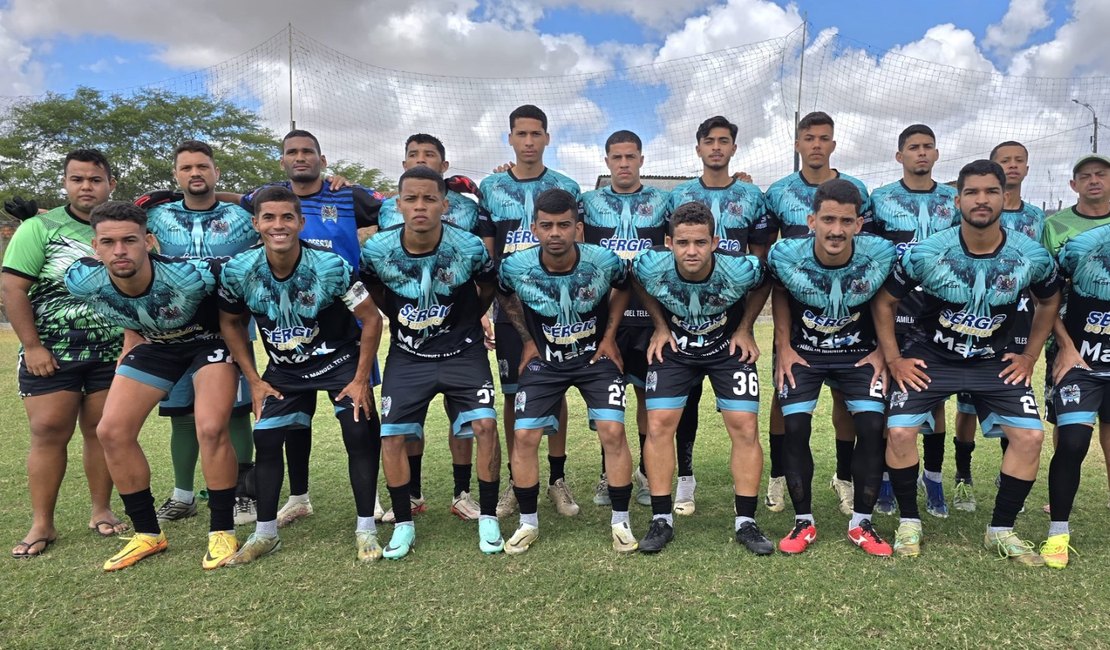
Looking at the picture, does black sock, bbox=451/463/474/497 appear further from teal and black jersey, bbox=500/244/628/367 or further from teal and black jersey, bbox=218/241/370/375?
teal and black jersey, bbox=218/241/370/375

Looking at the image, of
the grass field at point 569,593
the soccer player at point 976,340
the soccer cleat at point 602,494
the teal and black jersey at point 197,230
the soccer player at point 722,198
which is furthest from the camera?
the soccer cleat at point 602,494

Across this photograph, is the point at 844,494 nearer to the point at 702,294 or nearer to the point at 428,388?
the point at 702,294

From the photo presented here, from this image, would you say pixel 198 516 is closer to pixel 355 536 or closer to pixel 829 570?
pixel 355 536

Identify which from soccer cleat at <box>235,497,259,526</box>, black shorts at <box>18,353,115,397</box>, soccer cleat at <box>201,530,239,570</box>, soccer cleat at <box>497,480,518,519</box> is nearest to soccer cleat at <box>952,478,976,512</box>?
soccer cleat at <box>497,480,518,519</box>

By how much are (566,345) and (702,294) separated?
895 mm

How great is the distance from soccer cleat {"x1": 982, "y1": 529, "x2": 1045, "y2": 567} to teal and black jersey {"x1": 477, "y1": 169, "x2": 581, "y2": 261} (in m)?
3.32

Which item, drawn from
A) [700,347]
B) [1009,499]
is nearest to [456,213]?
[700,347]

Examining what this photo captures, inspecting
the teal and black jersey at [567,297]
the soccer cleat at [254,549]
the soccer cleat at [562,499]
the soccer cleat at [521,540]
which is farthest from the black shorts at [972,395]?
the soccer cleat at [254,549]

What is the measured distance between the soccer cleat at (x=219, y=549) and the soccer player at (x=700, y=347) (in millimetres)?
2405

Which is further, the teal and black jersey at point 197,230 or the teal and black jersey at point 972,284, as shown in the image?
the teal and black jersey at point 197,230

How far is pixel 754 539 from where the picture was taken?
3879 millimetres

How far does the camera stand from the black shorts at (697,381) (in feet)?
13.3

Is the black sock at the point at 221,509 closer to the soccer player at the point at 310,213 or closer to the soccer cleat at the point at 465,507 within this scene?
the soccer player at the point at 310,213

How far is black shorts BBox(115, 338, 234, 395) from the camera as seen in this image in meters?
4.02
